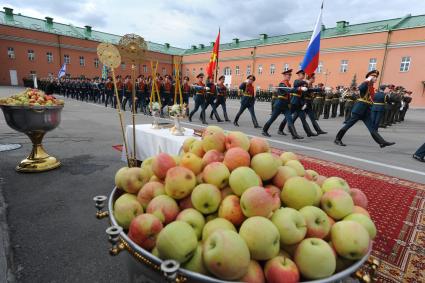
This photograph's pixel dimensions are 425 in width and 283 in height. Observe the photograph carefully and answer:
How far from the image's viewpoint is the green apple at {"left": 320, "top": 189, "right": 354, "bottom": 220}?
4.19 feet

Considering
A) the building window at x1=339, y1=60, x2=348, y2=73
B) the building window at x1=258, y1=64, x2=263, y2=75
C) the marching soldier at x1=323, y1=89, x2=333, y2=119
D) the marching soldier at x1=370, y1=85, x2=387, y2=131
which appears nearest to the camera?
the marching soldier at x1=370, y1=85, x2=387, y2=131

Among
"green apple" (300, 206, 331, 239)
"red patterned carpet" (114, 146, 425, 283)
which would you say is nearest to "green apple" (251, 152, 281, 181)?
"green apple" (300, 206, 331, 239)

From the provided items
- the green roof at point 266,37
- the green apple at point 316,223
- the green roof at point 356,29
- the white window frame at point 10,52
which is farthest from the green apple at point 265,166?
the white window frame at point 10,52

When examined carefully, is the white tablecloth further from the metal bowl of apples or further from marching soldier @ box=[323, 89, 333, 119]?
marching soldier @ box=[323, 89, 333, 119]

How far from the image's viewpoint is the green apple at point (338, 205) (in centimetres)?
128

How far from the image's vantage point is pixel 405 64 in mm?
29906

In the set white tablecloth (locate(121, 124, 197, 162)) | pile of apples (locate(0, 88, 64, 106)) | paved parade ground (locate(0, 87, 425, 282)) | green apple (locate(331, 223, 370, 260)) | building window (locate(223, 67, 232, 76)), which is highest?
building window (locate(223, 67, 232, 76))

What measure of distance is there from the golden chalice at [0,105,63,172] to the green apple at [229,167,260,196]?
4.24 metres

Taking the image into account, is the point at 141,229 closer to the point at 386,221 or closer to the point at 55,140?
the point at 386,221

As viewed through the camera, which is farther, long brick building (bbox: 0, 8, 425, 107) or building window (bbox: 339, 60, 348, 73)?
building window (bbox: 339, 60, 348, 73)

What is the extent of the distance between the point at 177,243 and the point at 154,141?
3.22 metres

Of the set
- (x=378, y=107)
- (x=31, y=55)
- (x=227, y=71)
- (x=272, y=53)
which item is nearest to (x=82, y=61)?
(x=31, y=55)

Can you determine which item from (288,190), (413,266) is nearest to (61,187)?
(288,190)

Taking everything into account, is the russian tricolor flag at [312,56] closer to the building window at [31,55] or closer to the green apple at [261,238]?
the green apple at [261,238]
